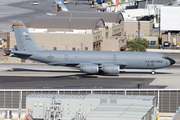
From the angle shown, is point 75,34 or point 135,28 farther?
point 135,28

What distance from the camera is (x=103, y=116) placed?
24094 mm

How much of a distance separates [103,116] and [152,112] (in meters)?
5.63

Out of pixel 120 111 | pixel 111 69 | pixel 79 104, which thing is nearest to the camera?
pixel 120 111

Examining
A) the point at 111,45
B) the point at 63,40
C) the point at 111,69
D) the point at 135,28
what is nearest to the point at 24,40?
the point at 111,69

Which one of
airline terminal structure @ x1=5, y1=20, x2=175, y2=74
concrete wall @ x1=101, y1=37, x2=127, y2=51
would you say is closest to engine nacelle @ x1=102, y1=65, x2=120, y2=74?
airline terminal structure @ x1=5, y1=20, x2=175, y2=74

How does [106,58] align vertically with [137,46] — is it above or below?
above

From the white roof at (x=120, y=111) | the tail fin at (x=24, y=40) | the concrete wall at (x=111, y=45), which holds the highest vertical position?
the tail fin at (x=24, y=40)

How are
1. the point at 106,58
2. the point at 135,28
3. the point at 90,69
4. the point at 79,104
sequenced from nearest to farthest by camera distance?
the point at 79,104, the point at 90,69, the point at 106,58, the point at 135,28

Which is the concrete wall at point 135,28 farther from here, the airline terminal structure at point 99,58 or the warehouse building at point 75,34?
the airline terminal structure at point 99,58

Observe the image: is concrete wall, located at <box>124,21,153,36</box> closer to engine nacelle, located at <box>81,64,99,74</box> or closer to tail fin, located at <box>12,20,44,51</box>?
tail fin, located at <box>12,20,44,51</box>

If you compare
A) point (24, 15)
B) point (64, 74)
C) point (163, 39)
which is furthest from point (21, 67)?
point (24, 15)

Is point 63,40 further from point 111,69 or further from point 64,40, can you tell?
point 111,69

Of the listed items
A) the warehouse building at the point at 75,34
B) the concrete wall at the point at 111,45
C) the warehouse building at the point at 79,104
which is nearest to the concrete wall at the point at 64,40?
the warehouse building at the point at 75,34

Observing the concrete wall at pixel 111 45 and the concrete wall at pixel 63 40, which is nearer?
the concrete wall at pixel 63 40
